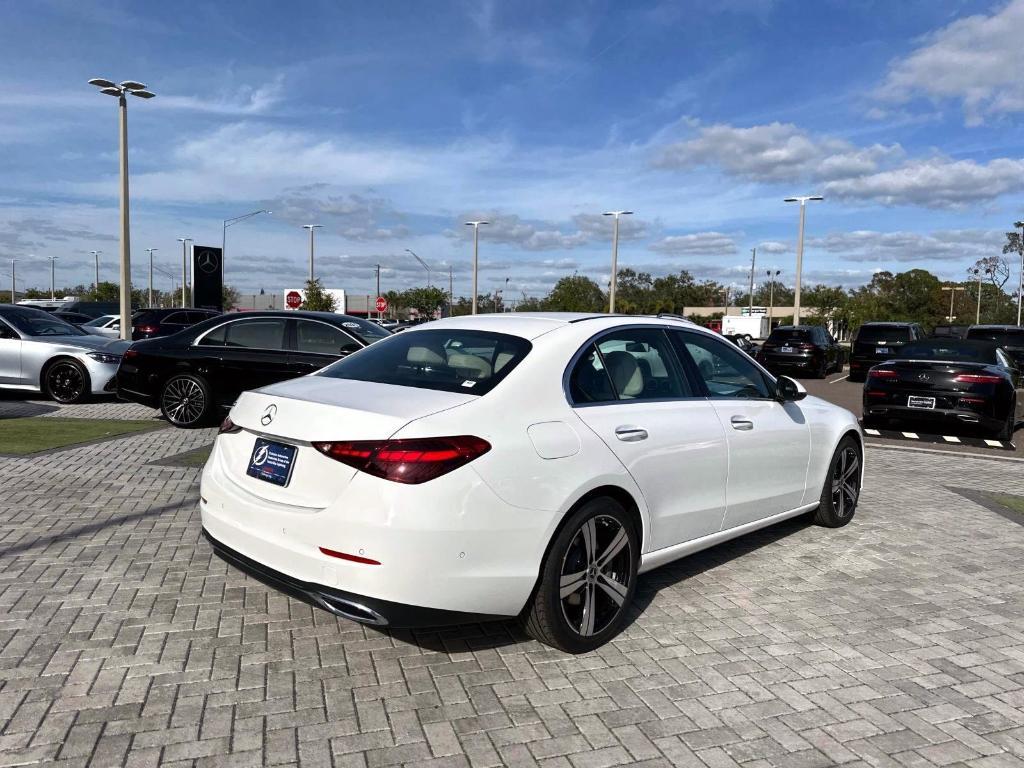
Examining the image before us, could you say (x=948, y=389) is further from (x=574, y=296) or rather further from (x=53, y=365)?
(x=574, y=296)

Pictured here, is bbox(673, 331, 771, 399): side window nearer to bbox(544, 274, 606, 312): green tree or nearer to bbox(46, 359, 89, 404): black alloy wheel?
bbox(46, 359, 89, 404): black alloy wheel

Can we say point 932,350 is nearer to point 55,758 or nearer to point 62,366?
point 55,758

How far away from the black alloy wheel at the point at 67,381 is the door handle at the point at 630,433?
1103cm

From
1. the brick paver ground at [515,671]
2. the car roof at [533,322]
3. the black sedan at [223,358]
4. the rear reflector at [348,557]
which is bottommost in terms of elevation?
the brick paver ground at [515,671]

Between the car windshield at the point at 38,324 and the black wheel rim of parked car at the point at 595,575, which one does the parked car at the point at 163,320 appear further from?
the black wheel rim of parked car at the point at 595,575

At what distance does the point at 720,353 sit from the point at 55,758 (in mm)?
4060

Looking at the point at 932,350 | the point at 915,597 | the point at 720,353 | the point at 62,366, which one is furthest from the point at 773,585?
the point at 62,366

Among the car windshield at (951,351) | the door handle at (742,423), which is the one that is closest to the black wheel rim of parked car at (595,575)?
the door handle at (742,423)

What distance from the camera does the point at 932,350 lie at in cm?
1198

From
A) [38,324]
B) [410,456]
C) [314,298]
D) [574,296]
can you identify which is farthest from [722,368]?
[574,296]

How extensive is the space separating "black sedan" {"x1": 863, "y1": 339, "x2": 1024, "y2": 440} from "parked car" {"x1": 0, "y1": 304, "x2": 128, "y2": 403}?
1149 cm

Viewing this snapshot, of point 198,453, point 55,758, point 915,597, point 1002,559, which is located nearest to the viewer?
point 55,758

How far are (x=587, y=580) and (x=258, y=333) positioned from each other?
776cm

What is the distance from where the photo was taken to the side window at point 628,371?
13.2 ft
